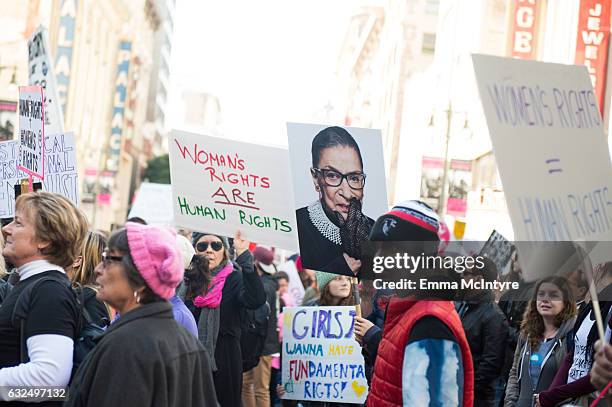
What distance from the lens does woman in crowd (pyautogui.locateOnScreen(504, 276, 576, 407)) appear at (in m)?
6.02

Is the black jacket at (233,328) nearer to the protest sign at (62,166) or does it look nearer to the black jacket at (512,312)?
the protest sign at (62,166)

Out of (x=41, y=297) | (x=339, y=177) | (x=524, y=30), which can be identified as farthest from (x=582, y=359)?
(x=524, y=30)

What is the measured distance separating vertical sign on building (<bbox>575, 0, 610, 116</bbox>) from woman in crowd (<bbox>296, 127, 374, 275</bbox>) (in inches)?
650

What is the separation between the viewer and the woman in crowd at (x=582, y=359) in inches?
192

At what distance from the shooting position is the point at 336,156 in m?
6.04

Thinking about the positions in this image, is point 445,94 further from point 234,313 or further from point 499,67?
point 499,67

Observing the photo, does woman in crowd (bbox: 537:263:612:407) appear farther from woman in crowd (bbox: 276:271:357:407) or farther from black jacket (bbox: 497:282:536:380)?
woman in crowd (bbox: 276:271:357:407)

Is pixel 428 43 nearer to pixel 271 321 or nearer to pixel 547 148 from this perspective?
pixel 271 321

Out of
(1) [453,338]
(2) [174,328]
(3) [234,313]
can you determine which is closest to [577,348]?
(1) [453,338]

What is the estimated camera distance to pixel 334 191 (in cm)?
595

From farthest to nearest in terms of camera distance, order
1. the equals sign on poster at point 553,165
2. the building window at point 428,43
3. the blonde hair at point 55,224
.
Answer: the building window at point 428,43, the blonde hair at point 55,224, the equals sign on poster at point 553,165

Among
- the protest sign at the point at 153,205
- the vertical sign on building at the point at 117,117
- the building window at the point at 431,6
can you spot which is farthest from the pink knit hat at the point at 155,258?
the building window at the point at 431,6

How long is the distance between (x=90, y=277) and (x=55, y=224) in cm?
126

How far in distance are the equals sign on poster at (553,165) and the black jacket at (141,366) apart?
4.92 ft
